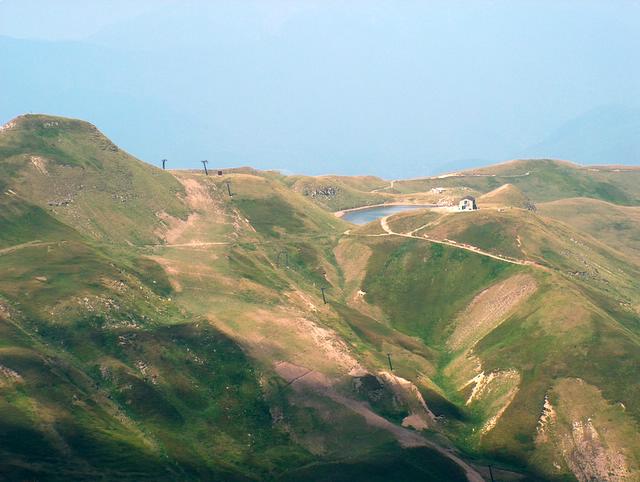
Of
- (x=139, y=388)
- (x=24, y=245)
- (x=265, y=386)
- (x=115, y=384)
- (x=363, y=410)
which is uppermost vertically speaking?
(x=24, y=245)

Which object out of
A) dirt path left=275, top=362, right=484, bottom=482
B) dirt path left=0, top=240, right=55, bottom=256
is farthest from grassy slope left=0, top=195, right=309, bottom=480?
dirt path left=275, top=362, right=484, bottom=482

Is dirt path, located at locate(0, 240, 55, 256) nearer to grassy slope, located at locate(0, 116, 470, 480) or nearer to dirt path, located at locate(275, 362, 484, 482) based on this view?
grassy slope, located at locate(0, 116, 470, 480)

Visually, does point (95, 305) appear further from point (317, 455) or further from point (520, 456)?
point (520, 456)

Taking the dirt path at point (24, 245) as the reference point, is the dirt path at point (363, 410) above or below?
below

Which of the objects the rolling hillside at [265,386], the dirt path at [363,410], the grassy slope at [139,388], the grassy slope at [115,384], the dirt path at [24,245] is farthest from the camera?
the dirt path at [24,245]

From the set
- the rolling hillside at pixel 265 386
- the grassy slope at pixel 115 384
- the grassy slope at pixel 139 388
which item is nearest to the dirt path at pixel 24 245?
the grassy slope at pixel 139 388

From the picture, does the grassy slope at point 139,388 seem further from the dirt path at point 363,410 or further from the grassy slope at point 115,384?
the dirt path at point 363,410

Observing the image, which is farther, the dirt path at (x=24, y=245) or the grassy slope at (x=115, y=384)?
the dirt path at (x=24, y=245)

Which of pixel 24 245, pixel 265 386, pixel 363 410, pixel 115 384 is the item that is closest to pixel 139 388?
pixel 115 384

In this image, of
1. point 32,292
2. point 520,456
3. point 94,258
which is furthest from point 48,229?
point 520,456

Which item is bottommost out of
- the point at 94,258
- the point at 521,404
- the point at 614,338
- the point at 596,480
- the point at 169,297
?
the point at 596,480

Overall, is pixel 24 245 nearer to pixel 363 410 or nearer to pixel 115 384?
pixel 115 384
